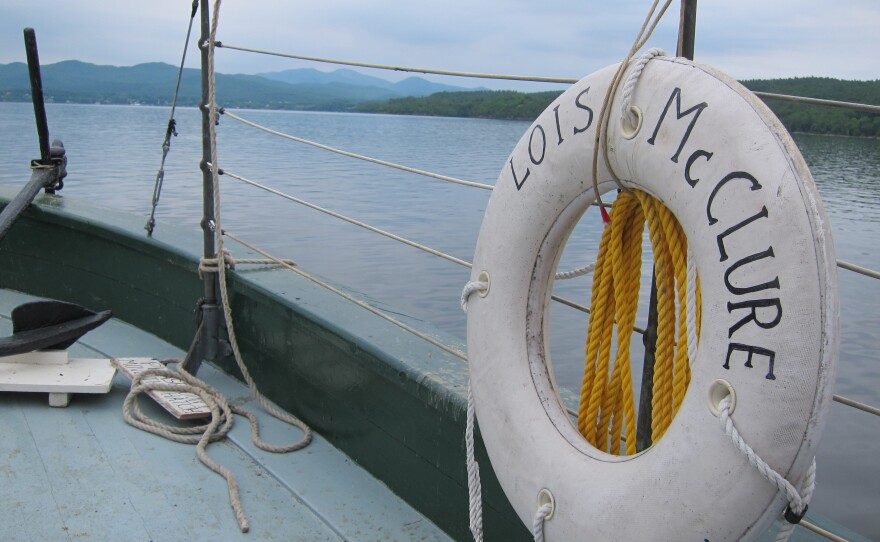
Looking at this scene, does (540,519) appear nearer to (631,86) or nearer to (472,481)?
(472,481)

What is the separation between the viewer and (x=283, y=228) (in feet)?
30.9

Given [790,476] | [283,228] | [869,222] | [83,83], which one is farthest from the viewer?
[83,83]

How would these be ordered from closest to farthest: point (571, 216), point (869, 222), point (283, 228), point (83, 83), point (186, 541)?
point (571, 216)
point (186, 541)
point (869, 222)
point (283, 228)
point (83, 83)

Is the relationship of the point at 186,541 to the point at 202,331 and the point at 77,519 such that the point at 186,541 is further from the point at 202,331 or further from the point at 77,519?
the point at 202,331

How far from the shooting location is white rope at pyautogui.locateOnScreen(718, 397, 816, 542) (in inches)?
41.9

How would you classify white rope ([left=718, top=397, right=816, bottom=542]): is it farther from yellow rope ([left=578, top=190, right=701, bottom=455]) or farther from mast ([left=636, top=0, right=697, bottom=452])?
mast ([left=636, top=0, right=697, bottom=452])

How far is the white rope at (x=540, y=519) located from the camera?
1.40 meters

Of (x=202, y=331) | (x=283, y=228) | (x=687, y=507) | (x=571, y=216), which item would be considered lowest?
(x=283, y=228)

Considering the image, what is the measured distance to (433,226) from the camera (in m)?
9.06

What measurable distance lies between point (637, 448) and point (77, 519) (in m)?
1.34

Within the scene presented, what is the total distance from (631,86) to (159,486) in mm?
1614

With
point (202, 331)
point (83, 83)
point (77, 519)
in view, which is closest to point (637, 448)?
point (77, 519)

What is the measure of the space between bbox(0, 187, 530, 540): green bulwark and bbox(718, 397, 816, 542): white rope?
2.45 feet

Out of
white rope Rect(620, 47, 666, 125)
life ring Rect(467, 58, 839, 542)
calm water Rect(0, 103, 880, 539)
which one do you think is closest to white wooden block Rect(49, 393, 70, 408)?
calm water Rect(0, 103, 880, 539)
